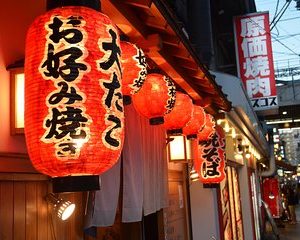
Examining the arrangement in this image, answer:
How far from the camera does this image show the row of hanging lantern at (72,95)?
305 centimetres

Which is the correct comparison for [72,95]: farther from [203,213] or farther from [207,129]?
[203,213]

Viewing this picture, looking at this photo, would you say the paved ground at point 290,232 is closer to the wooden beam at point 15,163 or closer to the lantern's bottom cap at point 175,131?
the lantern's bottom cap at point 175,131

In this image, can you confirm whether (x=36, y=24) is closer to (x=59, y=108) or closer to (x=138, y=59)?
Answer: (x=59, y=108)

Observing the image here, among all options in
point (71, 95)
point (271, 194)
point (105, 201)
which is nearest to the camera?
point (71, 95)

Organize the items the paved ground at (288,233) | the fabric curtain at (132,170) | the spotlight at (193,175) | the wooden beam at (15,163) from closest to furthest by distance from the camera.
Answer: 1. the wooden beam at (15,163)
2. the fabric curtain at (132,170)
3. the spotlight at (193,175)
4. the paved ground at (288,233)

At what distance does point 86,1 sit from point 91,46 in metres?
0.47

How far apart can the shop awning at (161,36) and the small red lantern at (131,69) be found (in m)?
0.40

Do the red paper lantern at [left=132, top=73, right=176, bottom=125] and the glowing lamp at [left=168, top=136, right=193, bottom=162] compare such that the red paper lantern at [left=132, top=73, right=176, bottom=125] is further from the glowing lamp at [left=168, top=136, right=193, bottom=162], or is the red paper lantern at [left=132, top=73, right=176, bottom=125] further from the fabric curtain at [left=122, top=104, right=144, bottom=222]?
the glowing lamp at [left=168, top=136, right=193, bottom=162]

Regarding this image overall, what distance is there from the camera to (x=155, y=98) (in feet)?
17.9

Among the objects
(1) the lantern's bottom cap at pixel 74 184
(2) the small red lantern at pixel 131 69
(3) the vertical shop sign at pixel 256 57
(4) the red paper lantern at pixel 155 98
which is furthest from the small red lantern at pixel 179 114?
(3) the vertical shop sign at pixel 256 57

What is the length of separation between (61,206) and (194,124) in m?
3.47

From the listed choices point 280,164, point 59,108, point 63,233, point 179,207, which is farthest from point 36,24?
point 280,164

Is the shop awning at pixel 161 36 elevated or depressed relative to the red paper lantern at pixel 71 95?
elevated

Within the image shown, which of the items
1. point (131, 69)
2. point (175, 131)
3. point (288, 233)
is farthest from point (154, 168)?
point (288, 233)
